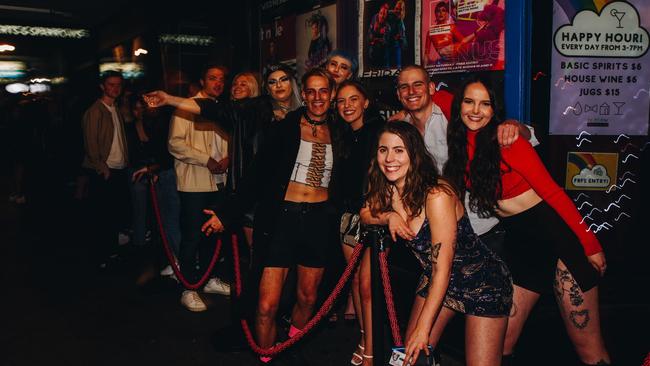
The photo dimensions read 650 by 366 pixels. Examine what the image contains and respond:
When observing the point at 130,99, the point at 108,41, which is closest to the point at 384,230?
the point at 130,99

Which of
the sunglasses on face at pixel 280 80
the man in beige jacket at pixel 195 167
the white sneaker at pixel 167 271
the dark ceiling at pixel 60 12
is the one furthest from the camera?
the dark ceiling at pixel 60 12

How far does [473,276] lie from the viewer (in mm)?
2629

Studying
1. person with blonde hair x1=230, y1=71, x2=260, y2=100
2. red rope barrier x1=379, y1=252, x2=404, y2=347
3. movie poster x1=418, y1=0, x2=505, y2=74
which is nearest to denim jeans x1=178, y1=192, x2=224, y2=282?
person with blonde hair x1=230, y1=71, x2=260, y2=100

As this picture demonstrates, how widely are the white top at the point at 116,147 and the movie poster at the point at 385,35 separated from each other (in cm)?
274

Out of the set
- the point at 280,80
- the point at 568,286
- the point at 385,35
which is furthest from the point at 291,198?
the point at 385,35

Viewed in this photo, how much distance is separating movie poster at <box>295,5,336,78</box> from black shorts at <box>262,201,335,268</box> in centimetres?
317

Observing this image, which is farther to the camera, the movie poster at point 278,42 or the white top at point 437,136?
the movie poster at point 278,42

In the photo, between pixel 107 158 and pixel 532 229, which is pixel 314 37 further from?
pixel 532 229

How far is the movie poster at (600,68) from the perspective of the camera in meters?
4.39

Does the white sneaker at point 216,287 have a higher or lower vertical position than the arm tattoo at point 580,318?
lower

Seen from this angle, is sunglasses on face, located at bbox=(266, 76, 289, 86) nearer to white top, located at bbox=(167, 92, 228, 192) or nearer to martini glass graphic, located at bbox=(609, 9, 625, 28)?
white top, located at bbox=(167, 92, 228, 192)

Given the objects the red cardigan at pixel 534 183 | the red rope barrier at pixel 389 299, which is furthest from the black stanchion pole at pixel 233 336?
the red cardigan at pixel 534 183

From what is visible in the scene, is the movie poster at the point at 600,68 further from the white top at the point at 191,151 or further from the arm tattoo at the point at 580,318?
the white top at the point at 191,151

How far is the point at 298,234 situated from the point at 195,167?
5.90 feet
